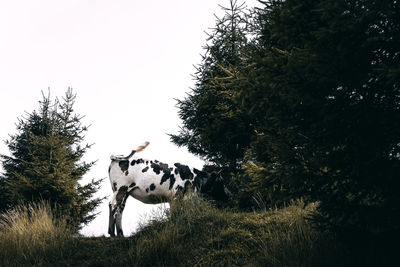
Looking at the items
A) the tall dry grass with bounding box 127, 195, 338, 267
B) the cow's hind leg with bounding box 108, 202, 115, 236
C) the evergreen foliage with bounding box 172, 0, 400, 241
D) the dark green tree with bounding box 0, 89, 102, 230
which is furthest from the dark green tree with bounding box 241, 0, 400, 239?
the dark green tree with bounding box 0, 89, 102, 230

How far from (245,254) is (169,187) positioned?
151 inches

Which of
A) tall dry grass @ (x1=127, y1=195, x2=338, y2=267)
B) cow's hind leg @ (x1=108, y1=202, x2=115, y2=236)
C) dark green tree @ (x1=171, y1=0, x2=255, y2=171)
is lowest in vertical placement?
tall dry grass @ (x1=127, y1=195, x2=338, y2=267)

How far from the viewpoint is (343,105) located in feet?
16.5

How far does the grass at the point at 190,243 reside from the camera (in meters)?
6.16

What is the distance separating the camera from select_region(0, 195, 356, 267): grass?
20.2 feet

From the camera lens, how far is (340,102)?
5.08 m

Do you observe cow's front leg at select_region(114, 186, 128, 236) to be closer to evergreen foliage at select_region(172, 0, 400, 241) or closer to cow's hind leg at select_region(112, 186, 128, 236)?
cow's hind leg at select_region(112, 186, 128, 236)

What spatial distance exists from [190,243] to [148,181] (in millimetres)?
3215

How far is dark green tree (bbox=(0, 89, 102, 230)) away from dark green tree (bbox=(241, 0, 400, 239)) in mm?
8904

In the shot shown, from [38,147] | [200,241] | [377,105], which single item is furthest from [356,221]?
[38,147]

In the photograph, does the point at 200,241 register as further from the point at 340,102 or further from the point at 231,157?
the point at 231,157

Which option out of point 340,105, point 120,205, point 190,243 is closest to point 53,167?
point 120,205

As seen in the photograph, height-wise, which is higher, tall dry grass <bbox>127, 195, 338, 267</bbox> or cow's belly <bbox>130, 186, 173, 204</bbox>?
cow's belly <bbox>130, 186, 173, 204</bbox>

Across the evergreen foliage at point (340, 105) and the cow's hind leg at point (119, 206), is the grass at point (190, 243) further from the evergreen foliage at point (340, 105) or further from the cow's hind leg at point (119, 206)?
the evergreen foliage at point (340, 105)
